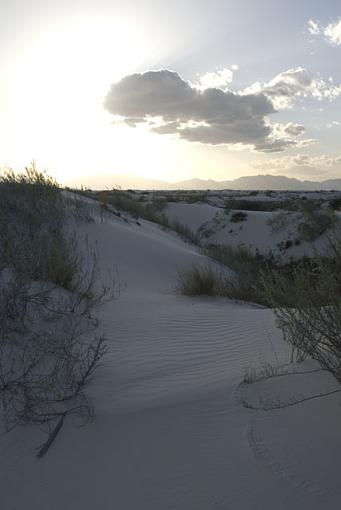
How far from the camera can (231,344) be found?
13.8ft

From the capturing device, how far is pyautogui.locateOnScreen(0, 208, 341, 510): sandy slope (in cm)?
207

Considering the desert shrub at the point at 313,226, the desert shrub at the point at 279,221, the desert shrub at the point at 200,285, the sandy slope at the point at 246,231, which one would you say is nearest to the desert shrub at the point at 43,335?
the desert shrub at the point at 200,285

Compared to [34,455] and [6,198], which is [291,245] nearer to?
[6,198]

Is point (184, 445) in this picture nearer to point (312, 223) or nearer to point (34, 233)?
point (34, 233)

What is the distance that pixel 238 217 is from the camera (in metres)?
18.0

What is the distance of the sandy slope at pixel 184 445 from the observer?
207cm

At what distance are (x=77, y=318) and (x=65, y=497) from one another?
2522 millimetres

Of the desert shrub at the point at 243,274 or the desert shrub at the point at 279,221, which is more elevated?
the desert shrub at the point at 279,221

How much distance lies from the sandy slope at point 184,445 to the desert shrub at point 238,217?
14.1 metres

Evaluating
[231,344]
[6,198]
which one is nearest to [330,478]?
[231,344]

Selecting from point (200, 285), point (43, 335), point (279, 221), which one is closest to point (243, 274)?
point (200, 285)

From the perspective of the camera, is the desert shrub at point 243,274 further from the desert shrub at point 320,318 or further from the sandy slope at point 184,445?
the sandy slope at point 184,445

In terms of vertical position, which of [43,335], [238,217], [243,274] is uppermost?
[238,217]

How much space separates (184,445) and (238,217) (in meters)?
16.0
